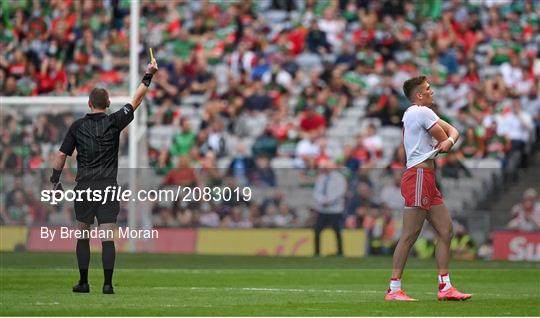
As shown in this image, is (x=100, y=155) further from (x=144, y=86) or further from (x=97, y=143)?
(x=144, y=86)

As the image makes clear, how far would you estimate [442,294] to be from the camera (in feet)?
48.8

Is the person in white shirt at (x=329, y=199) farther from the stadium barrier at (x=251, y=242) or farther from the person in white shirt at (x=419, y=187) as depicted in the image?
the person in white shirt at (x=419, y=187)

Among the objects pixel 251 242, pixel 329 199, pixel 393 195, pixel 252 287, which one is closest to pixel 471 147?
pixel 393 195

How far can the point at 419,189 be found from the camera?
1466 centimetres

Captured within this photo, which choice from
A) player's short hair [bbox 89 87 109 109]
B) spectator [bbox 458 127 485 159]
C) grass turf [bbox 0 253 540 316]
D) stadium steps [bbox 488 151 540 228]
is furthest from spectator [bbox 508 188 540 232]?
player's short hair [bbox 89 87 109 109]

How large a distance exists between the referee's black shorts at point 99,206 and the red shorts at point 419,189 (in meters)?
2.98

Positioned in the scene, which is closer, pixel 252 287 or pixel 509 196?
pixel 252 287

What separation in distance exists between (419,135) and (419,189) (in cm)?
54

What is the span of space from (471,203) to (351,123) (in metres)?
4.87

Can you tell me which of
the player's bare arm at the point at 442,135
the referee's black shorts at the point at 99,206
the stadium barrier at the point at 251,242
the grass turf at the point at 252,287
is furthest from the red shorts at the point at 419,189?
the stadium barrier at the point at 251,242

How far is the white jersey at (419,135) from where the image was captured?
575 inches

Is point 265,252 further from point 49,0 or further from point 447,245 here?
point 447,245

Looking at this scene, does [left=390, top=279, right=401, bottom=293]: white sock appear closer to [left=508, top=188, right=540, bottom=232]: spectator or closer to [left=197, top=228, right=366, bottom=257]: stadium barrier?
[left=197, top=228, right=366, bottom=257]: stadium barrier

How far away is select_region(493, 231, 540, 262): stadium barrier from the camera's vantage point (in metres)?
25.6
